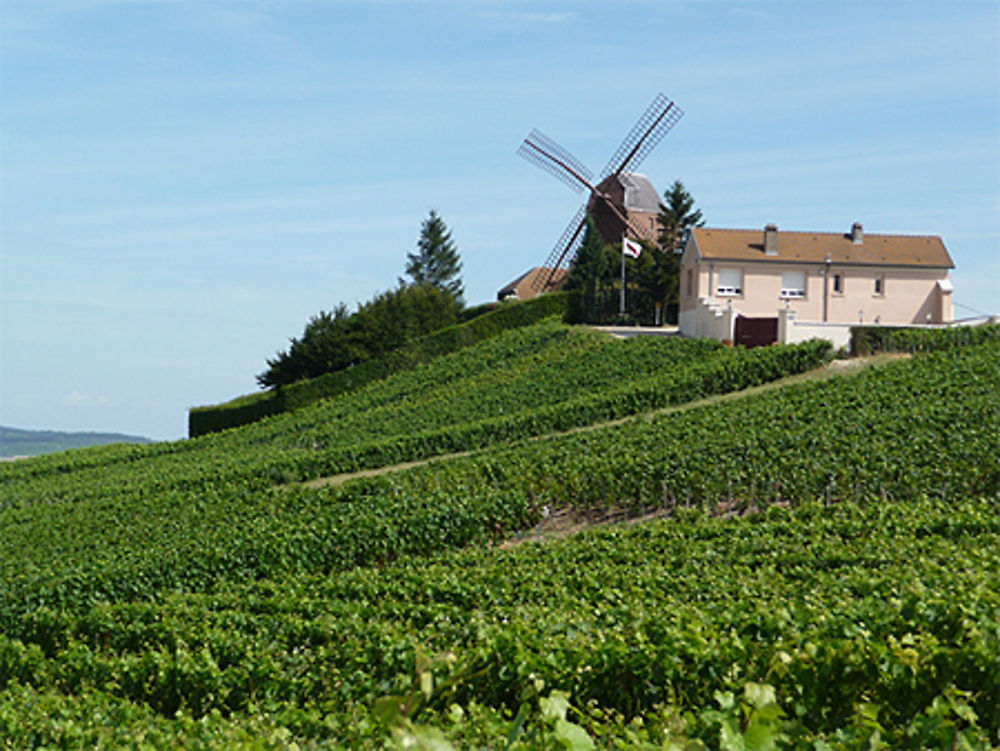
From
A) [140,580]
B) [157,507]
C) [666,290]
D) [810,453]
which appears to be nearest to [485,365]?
[666,290]

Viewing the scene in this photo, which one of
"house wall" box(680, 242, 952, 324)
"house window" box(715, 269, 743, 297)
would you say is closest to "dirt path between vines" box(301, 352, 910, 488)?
"house wall" box(680, 242, 952, 324)

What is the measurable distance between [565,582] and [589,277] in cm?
4378

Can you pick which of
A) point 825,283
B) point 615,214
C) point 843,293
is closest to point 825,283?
point 825,283

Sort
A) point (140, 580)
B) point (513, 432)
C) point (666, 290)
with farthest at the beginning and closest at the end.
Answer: point (666, 290)
point (513, 432)
point (140, 580)

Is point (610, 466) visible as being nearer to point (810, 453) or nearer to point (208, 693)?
point (810, 453)

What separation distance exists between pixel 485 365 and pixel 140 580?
29386 millimetres

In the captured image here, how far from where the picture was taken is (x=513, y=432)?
31672 millimetres

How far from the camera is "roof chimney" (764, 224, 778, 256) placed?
155ft

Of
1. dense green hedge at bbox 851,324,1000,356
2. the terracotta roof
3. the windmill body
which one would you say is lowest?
dense green hedge at bbox 851,324,1000,356

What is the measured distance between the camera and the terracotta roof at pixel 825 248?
46.8m

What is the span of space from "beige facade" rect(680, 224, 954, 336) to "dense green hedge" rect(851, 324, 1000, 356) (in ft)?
33.6

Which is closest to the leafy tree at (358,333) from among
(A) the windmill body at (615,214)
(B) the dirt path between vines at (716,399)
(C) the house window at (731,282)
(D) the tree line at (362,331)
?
(D) the tree line at (362,331)

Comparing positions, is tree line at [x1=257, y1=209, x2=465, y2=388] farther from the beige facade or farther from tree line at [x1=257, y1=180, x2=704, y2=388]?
the beige facade

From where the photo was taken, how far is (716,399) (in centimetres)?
3247
